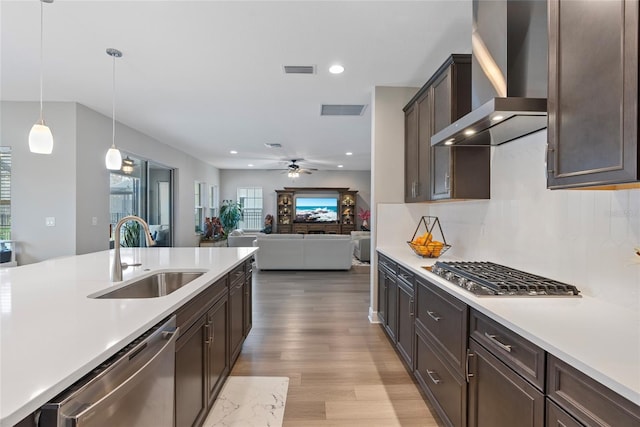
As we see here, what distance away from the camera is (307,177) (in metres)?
11.3

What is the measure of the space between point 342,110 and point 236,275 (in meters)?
3.05

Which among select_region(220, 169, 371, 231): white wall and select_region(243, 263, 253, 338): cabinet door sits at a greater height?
select_region(220, 169, 371, 231): white wall

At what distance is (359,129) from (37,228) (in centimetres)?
498

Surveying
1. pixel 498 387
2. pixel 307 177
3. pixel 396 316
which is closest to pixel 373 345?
pixel 396 316

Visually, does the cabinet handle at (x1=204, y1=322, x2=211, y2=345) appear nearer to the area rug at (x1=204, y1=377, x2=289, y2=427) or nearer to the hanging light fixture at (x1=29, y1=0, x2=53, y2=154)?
the area rug at (x1=204, y1=377, x2=289, y2=427)

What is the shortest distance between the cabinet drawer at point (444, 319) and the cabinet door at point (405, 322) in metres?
0.21

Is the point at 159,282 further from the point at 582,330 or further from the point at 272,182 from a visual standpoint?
the point at 272,182

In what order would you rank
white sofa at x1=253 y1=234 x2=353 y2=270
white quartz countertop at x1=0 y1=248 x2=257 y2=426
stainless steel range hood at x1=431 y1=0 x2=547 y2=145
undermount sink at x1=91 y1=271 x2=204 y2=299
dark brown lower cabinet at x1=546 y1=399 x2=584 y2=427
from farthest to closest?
white sofa at x1=253 y1=234 x2=353 y2=270, undermount sink at x1=91 y1=271 x2=204 y2=299, stainless steel range hood at x1=431 y1=0 x2=547 y2=145, dark brown lower cabinet at x1=546 y1=399 x2=584 y2=427, white quartz countertop at x1=0 y1=248 x2=257 y2=426

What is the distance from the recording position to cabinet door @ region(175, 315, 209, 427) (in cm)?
150

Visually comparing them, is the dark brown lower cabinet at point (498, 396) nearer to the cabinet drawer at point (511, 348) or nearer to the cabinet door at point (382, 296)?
the cabinet drawer at point (511, 348)

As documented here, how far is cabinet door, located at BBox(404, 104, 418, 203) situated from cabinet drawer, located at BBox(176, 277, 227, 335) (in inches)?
86.0

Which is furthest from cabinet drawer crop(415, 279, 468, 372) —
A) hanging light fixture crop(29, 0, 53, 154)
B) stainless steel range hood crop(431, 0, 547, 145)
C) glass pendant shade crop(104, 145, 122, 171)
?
glass pendant shade crop(104, 145, 122, 171)

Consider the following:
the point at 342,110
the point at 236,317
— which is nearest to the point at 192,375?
the point at 236,317

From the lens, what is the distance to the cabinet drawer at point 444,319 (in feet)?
5.34
